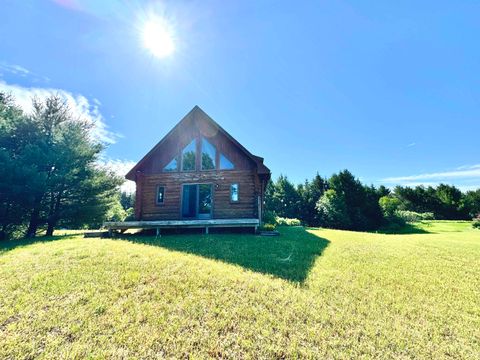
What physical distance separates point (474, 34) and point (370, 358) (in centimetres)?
1432

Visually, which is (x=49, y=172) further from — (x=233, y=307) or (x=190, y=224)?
(x=233, y=307)

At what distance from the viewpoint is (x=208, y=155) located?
13.1 m

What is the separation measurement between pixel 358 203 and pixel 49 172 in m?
30.2

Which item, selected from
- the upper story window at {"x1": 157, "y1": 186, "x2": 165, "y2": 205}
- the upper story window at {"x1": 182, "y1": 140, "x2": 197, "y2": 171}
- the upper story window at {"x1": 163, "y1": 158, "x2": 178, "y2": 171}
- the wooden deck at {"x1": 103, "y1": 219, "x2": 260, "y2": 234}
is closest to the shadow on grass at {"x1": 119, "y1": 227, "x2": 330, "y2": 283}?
the wooden deck at {"x1": 103, "y1": 219, "x2": 260, "y2": 234}

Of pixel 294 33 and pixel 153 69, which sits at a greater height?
pixel 294 33

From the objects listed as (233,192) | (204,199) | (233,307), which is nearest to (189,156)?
(204,199)

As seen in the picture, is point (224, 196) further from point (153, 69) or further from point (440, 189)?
point (440, 189)

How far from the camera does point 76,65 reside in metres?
11.1

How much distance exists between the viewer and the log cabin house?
40.4 ft

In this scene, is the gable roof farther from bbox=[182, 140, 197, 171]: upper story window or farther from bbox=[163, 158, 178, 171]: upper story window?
bbox=[182, 140, 197, 171]: upper story window

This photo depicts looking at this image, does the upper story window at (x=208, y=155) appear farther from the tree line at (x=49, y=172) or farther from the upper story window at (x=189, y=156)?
the tree line at (x=49, y=172)

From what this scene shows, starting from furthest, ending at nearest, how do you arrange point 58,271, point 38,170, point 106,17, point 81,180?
point 81,180 < point 38,170 < point 106,17 < point 58,271

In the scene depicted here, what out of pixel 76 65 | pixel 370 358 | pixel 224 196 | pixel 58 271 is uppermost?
pixel 76 65

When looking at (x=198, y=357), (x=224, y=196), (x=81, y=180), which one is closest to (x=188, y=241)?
(x=224, y=196)
